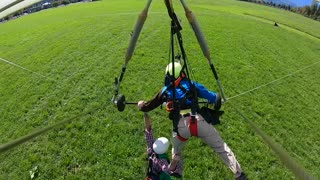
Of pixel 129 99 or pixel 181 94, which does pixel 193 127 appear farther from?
pixel 129 99

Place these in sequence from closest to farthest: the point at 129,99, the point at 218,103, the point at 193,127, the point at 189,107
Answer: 1. the point at 218,103
2. the point at 189,107
3. the point at 193,127
4. the point at 129,99

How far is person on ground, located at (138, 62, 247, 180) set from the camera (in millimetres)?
6047

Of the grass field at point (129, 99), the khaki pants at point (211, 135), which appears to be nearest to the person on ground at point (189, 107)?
the khaki pants at point (211, 135)

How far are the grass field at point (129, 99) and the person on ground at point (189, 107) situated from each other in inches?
183

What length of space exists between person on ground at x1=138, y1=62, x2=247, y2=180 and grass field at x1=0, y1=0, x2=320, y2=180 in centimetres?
464

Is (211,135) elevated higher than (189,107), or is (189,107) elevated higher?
(189,107)

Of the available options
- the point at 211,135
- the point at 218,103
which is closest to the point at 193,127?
the point at 211,135

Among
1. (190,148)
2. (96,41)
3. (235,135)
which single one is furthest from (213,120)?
(96,41)

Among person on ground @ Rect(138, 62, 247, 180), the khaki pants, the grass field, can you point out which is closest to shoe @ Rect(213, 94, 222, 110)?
person on ground @ Rect(138, 62, 247, 180)

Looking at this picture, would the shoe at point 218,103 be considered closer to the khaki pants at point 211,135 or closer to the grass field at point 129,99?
the khaki pants at point 211,135

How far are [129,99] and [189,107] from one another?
32.7 ft

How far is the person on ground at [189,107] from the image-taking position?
19.8 feet

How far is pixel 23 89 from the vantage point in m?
17.7

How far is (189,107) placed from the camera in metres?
6.34
